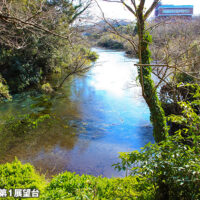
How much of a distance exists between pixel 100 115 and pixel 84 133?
1933 mm

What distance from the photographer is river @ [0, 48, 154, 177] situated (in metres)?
5.43

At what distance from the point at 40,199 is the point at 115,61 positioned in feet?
62.0

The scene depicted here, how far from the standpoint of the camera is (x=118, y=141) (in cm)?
684

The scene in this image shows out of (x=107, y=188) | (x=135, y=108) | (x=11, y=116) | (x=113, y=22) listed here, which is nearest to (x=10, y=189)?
(x=107, y=188)

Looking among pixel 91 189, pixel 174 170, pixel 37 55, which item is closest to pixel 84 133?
pixel 91 189

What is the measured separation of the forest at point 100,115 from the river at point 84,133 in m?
0.03

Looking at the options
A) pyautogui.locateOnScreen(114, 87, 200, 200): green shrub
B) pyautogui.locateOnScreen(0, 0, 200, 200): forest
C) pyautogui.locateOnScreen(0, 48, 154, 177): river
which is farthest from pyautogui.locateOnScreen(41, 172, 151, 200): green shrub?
pyautogui.locateOnScreen(0, 48, 154, 177): river

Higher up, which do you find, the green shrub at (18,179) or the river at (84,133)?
the green shrub at (18,179)

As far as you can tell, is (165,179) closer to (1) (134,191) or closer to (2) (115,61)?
(1) (134,191)

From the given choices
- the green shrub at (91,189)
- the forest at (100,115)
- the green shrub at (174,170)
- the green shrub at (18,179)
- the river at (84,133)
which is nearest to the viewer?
the green shrub at (174,170)

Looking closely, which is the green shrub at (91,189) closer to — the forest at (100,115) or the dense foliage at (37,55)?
the forest at (100,115)

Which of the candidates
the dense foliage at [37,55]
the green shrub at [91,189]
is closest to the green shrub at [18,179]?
the green shrub at [91,189]

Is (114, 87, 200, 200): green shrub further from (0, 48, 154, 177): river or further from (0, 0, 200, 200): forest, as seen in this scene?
(0, 48, 154, 177): river

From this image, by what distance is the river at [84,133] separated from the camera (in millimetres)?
5434
